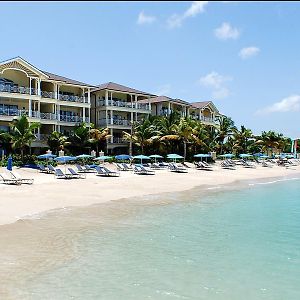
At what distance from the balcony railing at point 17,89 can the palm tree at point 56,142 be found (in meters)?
5.15

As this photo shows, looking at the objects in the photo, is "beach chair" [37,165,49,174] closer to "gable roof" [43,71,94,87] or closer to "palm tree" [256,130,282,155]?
"gable roof" [43,71,94,87]

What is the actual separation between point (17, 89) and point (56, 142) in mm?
6840

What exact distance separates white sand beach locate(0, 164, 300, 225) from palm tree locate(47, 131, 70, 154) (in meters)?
5.77

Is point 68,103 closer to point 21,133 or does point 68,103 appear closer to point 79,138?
point 79,138

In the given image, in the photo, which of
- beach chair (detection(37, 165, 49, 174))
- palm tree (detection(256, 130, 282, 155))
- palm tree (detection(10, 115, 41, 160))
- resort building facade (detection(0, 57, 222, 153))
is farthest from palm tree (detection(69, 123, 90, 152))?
palm tree (detection(256, 130, 282, 155))

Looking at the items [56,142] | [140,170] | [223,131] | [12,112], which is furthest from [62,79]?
[223,131]

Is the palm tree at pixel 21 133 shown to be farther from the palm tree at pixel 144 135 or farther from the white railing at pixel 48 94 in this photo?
the palm tree at pixel 144 135

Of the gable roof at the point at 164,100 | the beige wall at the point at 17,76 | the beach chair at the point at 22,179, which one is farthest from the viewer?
the gable roof at the point at 164,100

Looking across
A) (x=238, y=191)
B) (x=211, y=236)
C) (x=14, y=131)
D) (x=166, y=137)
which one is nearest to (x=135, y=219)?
(x=211, y=236)

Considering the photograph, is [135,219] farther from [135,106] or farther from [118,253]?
[135,106]

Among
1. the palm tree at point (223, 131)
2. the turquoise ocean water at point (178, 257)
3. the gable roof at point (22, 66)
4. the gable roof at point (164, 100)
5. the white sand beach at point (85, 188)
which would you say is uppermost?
the gable roof at point (22, 66)

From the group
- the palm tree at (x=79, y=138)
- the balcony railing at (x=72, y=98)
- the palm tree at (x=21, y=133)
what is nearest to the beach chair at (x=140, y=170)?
the palm tree at (x=79, y=138)

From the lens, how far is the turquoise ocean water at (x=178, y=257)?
8914mm

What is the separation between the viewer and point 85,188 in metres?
25.3
